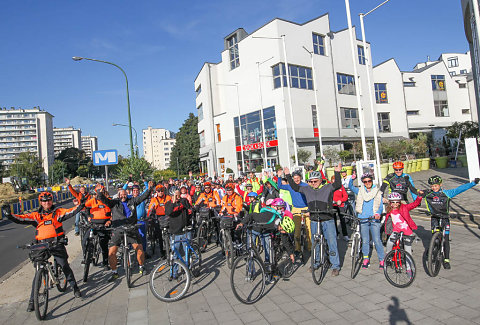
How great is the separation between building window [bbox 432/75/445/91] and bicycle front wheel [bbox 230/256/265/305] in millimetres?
58401

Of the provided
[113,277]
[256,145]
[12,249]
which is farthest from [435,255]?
[256,145]

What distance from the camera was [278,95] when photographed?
36.5 m

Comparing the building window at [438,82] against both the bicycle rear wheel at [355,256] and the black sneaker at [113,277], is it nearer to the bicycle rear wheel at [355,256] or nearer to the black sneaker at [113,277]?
the bicycle rear wheel at [355,256]

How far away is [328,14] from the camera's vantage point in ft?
136

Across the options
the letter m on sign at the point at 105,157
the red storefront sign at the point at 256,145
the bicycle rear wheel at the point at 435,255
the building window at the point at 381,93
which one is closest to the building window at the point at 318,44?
the building window at the point at 381,93

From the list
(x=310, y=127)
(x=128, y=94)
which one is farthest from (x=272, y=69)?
(x=128, y=94)

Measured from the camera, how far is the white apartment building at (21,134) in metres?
129

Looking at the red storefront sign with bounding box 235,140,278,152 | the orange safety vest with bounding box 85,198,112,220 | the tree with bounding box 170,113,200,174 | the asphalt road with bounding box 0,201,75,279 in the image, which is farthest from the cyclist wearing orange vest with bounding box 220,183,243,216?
the tree with bounding box 170,113,200,174

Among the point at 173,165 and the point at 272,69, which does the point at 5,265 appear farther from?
the point at 173,165

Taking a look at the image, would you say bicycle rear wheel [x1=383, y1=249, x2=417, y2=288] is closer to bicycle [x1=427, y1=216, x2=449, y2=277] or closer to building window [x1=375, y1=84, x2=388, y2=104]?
bicycle [x1=427, y1=216, x2=449, y2=277]

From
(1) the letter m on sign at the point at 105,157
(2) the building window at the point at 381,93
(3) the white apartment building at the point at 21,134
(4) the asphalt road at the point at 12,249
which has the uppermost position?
(3) the white apartment building at the point at 21,134

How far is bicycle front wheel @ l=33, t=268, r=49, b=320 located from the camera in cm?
494

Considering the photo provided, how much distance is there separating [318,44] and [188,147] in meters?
41.4

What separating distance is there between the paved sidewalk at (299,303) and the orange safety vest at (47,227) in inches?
46.3
